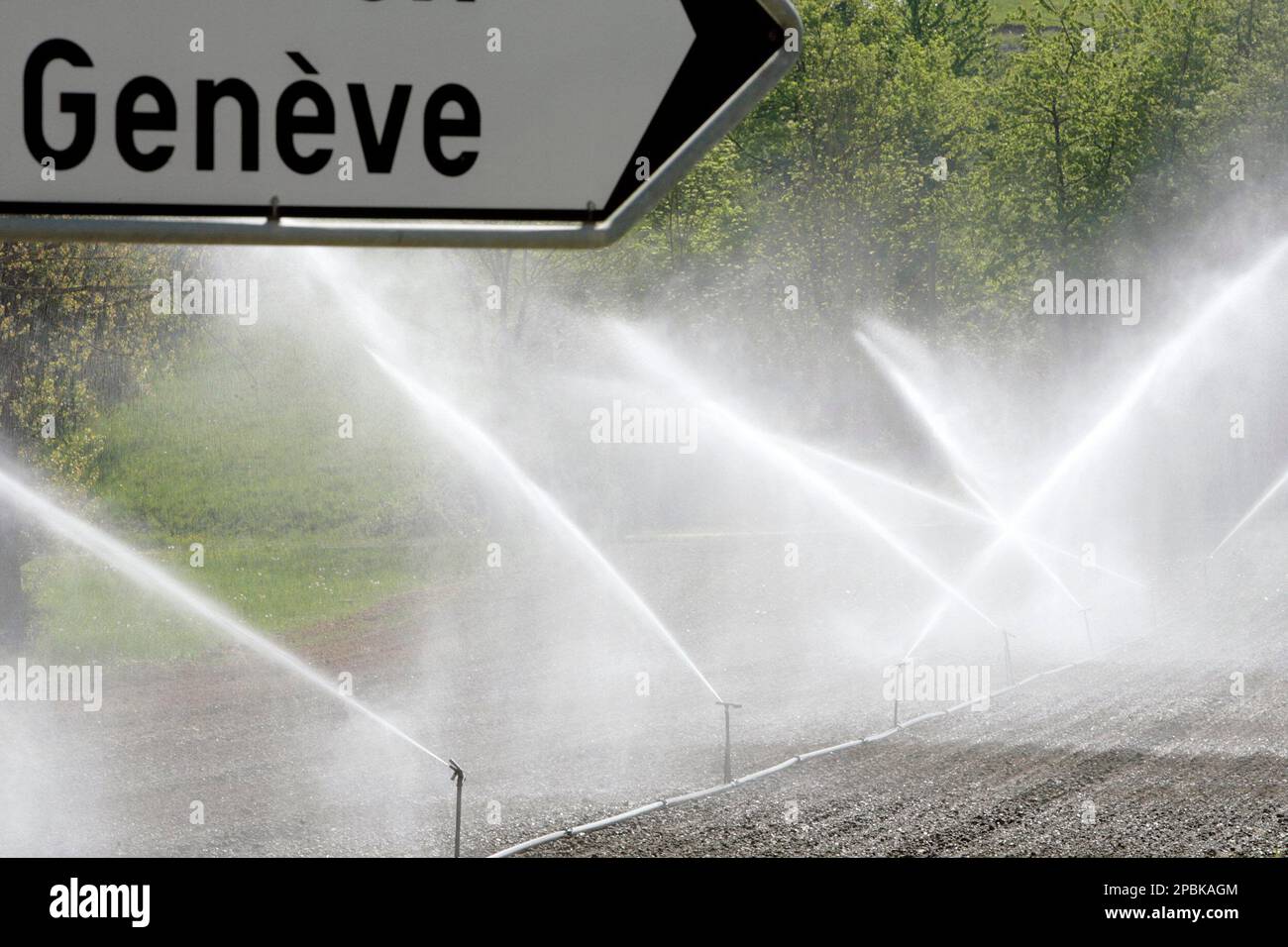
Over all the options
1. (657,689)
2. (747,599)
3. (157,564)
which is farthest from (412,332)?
(657,689)

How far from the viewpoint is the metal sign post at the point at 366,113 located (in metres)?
1.77

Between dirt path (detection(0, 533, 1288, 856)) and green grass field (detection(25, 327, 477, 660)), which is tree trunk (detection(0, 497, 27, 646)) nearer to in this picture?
green grass field (detection(25, 327, 477, 660))

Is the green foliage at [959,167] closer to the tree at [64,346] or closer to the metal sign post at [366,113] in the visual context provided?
the tree at [64,346]

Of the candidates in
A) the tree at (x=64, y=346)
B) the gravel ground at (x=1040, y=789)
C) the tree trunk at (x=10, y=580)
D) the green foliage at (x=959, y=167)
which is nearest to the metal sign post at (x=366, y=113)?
the gravel ground at (x=1040, y=789)

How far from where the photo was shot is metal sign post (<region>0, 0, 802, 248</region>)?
1766 mm

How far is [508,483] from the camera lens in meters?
36.7

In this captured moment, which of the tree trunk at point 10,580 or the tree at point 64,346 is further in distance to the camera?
the tree trunk at point 10,580

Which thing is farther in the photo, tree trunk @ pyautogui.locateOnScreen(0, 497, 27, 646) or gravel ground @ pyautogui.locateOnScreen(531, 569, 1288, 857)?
tree trunk @ pyautogui.locateOnScreen(0, 497, 27, 646)

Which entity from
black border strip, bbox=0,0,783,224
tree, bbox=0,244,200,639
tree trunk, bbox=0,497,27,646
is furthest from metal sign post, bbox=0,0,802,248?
tree trunk, bbox=0,497,27,646

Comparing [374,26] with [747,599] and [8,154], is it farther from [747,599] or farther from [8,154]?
[747,599]

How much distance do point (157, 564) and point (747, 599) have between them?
41.1 ft

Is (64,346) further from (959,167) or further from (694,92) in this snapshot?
(959,167)

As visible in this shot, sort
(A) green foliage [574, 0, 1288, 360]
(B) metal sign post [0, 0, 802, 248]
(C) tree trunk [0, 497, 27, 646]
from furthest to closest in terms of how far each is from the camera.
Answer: (A) green foliage [574, 0, 1288, 360]
(C) tree trunk [0, 497, 27, 646]
(B) metal sign post [0, 0, 802, 248]

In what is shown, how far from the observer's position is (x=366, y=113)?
181 centimetres
